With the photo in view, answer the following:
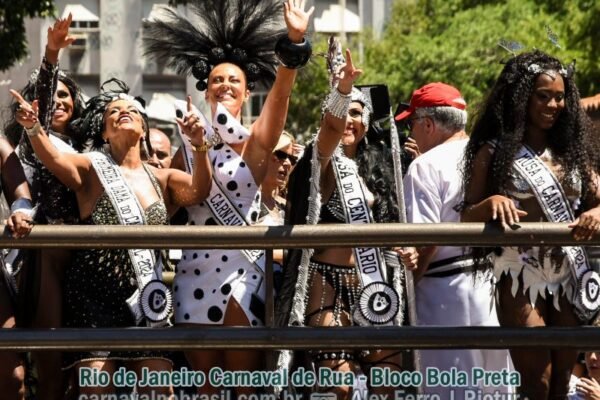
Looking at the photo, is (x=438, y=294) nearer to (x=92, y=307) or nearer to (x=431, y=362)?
(x=431, y=362)

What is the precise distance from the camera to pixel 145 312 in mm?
6555

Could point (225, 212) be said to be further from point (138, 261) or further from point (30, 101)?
point (30, 101)

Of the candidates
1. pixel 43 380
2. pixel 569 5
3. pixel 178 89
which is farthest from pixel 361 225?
pixel 178 89

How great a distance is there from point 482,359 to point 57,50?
7.45 feet

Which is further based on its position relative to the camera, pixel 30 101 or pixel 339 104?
pixel 30 101

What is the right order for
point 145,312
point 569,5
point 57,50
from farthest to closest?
point 569,5 < point 57,50 < point 145,312

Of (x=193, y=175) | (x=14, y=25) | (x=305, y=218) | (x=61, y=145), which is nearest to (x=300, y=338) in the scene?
(x=305, y=218)

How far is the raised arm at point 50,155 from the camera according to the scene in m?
6.64

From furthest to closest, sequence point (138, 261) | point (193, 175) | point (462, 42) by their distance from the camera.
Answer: point (462, 42), point (193, 175), point (138, 261)

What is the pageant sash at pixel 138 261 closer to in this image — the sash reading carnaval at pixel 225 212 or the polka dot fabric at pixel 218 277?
the polka dot fabric at pixel 218 277

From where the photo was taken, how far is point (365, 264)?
6.85 metres

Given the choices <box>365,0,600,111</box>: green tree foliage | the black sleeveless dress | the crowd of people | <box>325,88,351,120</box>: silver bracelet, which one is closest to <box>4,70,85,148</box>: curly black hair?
the crowd of people

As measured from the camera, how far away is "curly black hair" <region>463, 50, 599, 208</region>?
6734 mm

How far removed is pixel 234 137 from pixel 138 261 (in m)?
0.73
